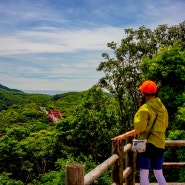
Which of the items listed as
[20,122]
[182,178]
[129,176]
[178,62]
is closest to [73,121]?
[178,62]

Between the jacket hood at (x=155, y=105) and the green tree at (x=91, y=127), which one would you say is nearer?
the jacket hood at (x=155, y=105)

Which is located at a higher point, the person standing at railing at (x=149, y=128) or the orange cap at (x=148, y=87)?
the orange cap at (x=148, y=87)

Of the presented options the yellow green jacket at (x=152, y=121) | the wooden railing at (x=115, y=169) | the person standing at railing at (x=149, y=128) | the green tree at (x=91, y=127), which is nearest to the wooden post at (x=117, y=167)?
the wooden railing at (x=115, y=169)

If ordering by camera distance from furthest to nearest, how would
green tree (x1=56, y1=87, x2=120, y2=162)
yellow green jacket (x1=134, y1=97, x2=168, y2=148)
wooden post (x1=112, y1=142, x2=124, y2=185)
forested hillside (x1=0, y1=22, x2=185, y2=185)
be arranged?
green tree (x1=56, y1=87, x2=120, y2=162) → forested hillside (x1=0, y1=22, x2=185, y2=185) → wooden post (x1=112, y1=142, x2=124, y2=185) → yellow green jacket (x1=134, y1=97, x2=168, y2=148)

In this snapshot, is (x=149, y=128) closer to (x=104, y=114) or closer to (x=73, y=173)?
(x=73, y=173)

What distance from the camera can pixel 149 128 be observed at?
186 inches

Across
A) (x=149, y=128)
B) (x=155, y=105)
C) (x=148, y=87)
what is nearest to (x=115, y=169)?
(x=149, y=128)

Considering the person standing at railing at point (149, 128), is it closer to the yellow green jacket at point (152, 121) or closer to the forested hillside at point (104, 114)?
the yellow green jacket at point (152, 121)

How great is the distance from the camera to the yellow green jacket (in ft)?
15.1

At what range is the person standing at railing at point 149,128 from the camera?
4.62 m

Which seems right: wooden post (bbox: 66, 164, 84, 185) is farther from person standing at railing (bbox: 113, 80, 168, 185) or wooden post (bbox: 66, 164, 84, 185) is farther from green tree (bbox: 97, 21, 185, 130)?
→ green tree (bbox: 97, 21, 185, 130)

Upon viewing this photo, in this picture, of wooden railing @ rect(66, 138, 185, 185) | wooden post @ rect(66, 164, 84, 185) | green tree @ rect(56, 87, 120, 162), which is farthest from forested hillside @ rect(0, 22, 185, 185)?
wooden post @ rect(66, 164, 84, 185)

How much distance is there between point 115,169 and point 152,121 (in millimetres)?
980

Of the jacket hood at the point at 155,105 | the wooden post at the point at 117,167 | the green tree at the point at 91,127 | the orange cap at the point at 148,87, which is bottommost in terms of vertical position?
the green tree at the point at 91,127
